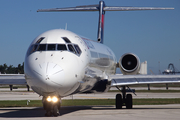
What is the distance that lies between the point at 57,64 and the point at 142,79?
7185 millimetres

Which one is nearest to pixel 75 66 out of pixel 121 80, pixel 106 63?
pixel 121 80

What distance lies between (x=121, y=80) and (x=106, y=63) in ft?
6.75

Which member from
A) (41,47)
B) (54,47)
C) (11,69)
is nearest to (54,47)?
(54,47)

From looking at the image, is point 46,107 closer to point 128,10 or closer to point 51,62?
point 51,62

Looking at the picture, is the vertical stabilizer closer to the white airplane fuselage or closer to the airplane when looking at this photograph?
the airplane

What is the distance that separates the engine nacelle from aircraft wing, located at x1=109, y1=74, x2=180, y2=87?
2.95 m

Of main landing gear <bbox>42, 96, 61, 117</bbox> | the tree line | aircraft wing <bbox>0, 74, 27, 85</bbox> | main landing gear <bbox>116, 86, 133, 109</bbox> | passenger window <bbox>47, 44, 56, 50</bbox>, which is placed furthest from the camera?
the tree line

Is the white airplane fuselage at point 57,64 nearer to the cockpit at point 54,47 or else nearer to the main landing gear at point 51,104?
the cockpit at point 54,47

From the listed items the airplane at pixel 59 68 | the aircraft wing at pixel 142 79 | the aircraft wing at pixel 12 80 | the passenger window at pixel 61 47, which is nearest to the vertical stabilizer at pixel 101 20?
the aircraft wing at pixel 142 79

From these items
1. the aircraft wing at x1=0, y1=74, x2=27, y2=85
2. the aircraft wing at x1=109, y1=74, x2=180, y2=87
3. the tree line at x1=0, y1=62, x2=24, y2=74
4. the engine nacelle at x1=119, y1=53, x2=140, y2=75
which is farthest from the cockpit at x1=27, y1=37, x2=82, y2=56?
the tree line at x1=0, y1=62, x2=24, y2=74

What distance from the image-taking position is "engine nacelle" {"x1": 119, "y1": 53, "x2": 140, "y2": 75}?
2088cm

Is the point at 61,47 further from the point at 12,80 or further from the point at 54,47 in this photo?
the point at 12,80

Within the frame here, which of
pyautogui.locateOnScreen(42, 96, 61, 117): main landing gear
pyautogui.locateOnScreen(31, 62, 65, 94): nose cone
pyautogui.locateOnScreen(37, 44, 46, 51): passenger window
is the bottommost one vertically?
pyautogui.locateOnScreen(42, 96, 61, 117): main landing gear

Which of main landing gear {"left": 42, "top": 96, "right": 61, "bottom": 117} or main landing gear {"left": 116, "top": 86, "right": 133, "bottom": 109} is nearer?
main landing gear {"left": 42, "top": 96, "right": 61, "bottom": 117}
